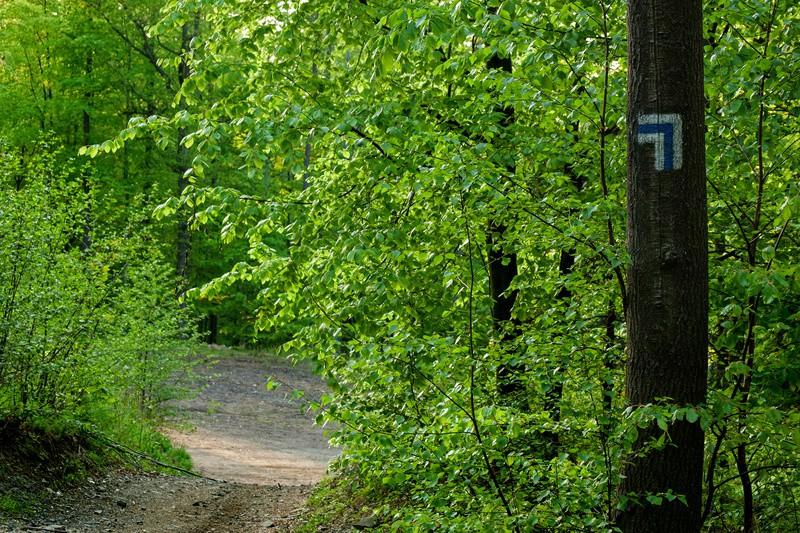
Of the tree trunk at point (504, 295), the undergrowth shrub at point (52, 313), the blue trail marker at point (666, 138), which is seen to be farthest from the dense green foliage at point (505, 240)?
the undergrowth shrub at point (52, 313)

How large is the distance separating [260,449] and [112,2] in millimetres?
15777

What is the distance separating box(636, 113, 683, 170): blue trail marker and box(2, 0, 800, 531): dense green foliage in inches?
18.5

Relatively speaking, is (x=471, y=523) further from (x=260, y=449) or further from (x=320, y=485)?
(x=260, y=449)

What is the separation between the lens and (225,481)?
1352 cm

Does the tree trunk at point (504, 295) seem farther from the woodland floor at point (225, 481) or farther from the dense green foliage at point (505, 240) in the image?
the woodland floor at point (225, 481)

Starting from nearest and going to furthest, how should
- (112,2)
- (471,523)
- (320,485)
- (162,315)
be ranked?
(471,523) < (320,485) < (162,315) < (112,2)

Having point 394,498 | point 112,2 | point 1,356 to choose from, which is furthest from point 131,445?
point 112,2

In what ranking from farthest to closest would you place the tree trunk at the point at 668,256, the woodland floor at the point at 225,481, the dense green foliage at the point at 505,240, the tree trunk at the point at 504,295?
the woodland floor at the point at 225,481
the tree trunk at the point at 504,295
the dense green foliage at the point at 505,240
the tree trunk at the point at 668,256

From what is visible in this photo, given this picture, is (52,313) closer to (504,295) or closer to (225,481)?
(225,481)

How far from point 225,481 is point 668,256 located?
1111 cm

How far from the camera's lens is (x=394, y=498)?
8.59m

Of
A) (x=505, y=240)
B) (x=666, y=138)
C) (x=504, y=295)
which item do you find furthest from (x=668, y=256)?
(x=504, y=295)

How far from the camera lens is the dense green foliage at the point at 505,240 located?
4270 millimetres

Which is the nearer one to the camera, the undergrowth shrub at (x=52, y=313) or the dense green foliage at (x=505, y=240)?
the dense green foliage at (x=505, y=240)
